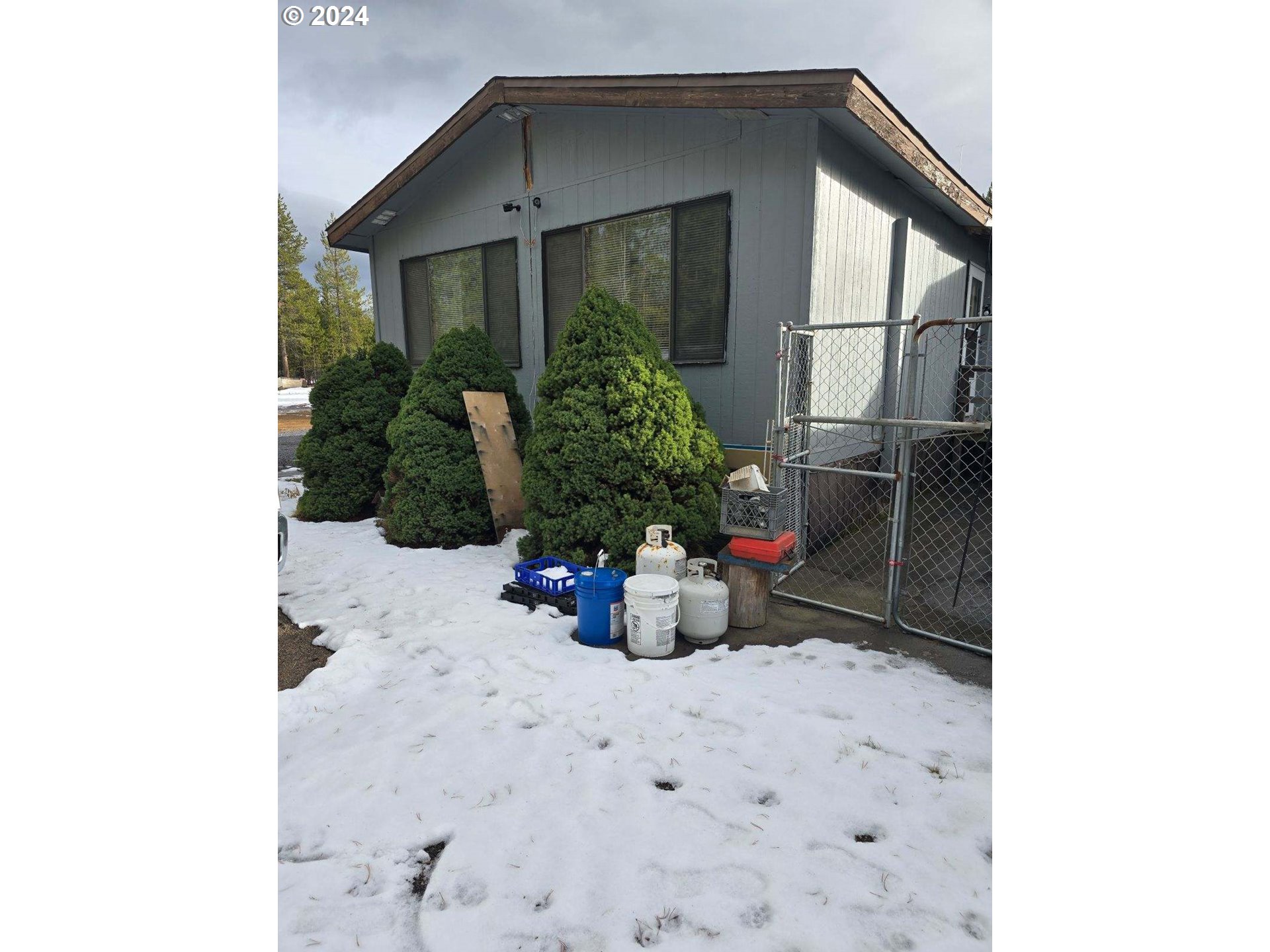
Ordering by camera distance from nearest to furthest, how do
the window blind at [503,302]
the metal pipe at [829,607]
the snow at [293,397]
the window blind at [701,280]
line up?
the metal pipe at [829,607] → the window blind at [701,280] → the window blind at [503,302] → the snow at [293,397]

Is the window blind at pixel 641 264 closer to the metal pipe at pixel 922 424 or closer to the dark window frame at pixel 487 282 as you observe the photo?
the dark window frame at pixel 487 282

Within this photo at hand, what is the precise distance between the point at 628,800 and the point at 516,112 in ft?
21.7

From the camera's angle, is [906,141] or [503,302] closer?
[906,141]

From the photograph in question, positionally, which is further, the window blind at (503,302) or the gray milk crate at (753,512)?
the window blind at (503,302)

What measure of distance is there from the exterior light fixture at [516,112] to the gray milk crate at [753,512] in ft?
15.7

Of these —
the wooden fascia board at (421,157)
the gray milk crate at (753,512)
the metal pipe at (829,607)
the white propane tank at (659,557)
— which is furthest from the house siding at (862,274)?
the wooden fascia board at (421,157)

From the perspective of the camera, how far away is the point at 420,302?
821cm

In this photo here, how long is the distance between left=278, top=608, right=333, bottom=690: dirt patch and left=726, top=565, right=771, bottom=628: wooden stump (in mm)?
2540

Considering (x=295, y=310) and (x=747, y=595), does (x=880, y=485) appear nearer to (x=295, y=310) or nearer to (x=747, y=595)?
(x=747, y=595)

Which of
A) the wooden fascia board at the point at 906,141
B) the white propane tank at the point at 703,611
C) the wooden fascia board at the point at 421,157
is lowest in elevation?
the white propane tank at the point at 703,611

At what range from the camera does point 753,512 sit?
12.5 ft

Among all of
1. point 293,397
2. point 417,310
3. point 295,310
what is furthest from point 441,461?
point 295,310

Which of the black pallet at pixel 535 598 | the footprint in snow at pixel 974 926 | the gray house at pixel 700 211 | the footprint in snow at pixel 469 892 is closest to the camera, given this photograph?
the footprint in snow at pixel 974 926

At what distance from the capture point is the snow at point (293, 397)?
28.1 meters
